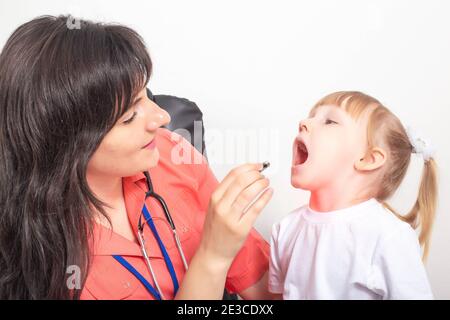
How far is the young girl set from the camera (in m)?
0.99

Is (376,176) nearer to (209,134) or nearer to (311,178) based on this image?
(311,178)

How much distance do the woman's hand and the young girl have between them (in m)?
0.20

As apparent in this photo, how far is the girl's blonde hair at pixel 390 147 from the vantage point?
108cm

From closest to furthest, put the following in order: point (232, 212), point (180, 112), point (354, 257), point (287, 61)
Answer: point (232, 212) → point (354, 257) → point (180, 112) → point (287, 61)

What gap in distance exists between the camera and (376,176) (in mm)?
1100

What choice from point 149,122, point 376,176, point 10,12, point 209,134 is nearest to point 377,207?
point 376,176

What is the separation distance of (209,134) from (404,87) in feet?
2.20

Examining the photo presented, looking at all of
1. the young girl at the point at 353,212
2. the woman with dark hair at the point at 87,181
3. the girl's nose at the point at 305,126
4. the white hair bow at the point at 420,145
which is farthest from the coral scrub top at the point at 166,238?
the white hair bow at the point at 420,145

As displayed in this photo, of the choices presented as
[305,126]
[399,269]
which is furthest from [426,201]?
[305,126]

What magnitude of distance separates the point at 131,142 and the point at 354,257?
0.53m

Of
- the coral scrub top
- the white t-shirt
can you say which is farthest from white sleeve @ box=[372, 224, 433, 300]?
the coral scrub top

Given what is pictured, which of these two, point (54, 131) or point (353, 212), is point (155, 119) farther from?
point (353, 212)

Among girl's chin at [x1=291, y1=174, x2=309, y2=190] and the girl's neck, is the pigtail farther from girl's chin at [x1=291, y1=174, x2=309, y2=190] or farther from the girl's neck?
girl's chin at [x1=291, y1=174, x2=309, y2=190]

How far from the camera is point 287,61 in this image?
5.26 feet
